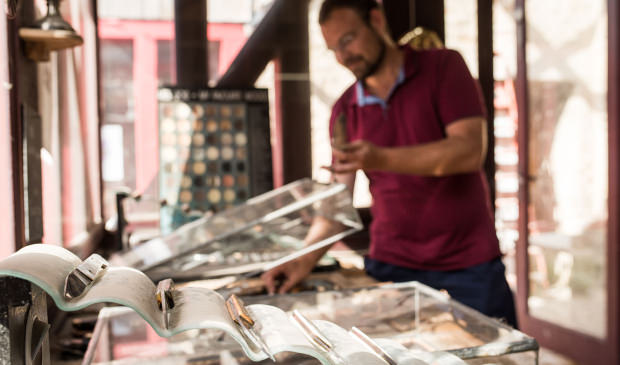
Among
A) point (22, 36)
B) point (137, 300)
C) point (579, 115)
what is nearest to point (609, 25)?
point (579, 115)

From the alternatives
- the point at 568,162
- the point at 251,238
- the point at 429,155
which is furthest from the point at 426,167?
the point at 568,162

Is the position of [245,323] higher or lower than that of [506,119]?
lower

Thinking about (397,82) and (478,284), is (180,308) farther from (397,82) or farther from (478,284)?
(397,82)

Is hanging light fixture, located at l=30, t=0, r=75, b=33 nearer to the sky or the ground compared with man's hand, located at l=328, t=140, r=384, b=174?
nearer to the sky

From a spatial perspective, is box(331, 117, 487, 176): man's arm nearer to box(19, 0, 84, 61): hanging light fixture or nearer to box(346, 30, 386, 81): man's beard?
box(346, 30, 386, 81): man's beard

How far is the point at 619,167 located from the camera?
349 centimetres

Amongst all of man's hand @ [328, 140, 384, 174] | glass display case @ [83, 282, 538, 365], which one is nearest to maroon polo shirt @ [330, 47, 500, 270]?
man's hand @ [328, 140, 384, 174]

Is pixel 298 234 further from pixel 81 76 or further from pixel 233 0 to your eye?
pixel 233 0

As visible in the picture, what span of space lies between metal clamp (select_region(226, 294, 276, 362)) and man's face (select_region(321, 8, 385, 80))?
1617mm

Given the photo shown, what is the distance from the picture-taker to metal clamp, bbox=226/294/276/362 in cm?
60

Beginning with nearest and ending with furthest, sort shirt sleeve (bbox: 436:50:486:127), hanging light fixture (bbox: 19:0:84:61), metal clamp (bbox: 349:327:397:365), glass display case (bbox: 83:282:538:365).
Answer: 1. metal clamp (bbox: 349:327:397:365)
2. glass display case (bbox: 83:282:538:365)
3. hanging light fixture (bbox: 19:0:84:61)
4. shirt sleeve (bbox: 436:50:486:127)

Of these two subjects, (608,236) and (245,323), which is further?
(608,236)

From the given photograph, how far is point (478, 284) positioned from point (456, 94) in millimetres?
659

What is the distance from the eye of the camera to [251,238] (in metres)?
1.64
